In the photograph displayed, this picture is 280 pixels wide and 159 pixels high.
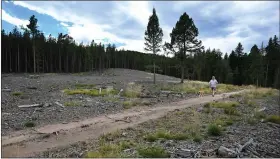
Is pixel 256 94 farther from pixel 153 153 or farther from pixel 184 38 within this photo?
pixel 153 153

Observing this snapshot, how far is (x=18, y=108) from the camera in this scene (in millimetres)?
14266

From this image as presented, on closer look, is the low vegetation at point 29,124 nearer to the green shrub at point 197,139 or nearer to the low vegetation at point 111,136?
the low vegetation at point 111,136

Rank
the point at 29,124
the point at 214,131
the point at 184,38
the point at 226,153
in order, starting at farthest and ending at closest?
the point at 184,38 < the point at 29,124 < the point at 214,131 < the point at 226,153

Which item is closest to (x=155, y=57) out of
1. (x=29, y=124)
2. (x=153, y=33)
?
(x=153, y=33)

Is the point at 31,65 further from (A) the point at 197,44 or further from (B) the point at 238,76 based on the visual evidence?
(B) the point at 238,76

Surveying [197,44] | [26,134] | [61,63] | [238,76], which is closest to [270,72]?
[238,76]

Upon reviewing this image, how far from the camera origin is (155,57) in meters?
40.8

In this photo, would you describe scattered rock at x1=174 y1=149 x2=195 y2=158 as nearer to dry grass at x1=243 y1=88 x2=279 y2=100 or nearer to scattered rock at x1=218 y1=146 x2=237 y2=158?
scattered rock at x1=218 y1=146 x2=237 y2=158

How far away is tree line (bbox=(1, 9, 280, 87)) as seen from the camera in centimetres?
3797

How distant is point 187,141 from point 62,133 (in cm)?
499

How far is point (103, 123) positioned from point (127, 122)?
1.20 m

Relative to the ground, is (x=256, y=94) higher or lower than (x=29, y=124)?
higher

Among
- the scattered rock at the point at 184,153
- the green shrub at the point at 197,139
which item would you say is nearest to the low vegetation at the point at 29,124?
the scattered rock at the point at 184,153

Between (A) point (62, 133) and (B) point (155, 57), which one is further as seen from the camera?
(B) point (155, 57)
